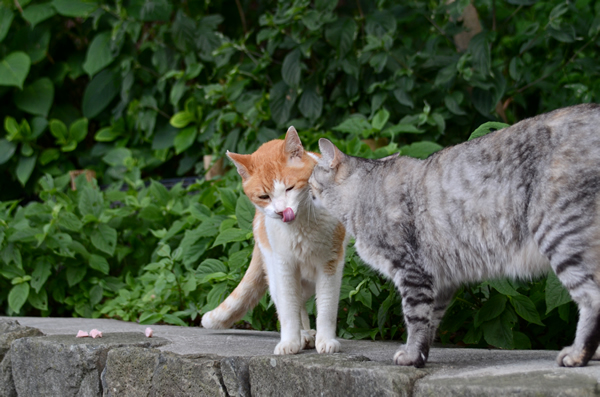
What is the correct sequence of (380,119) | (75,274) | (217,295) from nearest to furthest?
(217,295)
(380,119)
(75,274)

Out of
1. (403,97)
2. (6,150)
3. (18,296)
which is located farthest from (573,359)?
(6,150)

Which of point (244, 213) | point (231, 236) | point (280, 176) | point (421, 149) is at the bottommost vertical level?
point (231, 236)

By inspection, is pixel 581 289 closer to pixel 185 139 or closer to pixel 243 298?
pixel 243 298

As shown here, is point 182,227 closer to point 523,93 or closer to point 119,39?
point 119,39

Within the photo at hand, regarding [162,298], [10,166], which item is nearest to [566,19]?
[162,298]

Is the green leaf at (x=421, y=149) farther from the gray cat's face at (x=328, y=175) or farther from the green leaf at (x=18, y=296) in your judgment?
the green leaf at (x=18, y=296)

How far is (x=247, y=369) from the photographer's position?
7.27ft

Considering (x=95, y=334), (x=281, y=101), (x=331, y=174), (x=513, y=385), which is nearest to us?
(x=513, y=385)

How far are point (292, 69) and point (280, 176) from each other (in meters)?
2.12

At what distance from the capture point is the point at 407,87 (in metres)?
4.32

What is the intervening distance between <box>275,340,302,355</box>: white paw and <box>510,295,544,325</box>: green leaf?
925 mm

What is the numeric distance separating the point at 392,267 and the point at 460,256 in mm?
245

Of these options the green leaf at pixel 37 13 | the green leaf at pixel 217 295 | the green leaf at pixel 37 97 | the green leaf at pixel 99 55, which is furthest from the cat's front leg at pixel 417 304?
the green leaf at pixel 37 13

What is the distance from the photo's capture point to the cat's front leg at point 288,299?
2.51 metres
